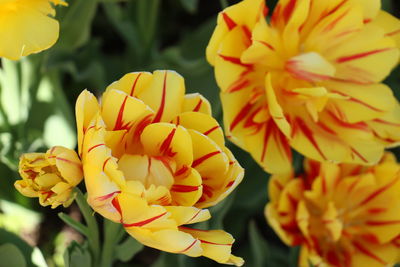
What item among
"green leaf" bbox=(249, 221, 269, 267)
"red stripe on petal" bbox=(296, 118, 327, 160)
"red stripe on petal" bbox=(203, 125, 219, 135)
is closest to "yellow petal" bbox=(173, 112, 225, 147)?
"red stripe on petal" bbox=(203, 125, 219, 135)

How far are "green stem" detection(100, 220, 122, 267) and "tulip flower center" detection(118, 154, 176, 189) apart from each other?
0.09 metres

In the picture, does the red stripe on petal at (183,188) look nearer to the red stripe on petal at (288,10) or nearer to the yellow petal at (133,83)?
the yellow petal at (133,83)

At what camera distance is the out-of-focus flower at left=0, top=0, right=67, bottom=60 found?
61cm

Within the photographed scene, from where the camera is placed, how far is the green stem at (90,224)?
2.00 ft

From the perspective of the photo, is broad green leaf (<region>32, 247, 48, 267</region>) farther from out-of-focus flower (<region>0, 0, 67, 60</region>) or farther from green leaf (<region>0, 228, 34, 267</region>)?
out-of-focus flower (<region>0, 0, 67, 60</region>)

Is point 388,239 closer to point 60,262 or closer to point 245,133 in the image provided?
point 245,133

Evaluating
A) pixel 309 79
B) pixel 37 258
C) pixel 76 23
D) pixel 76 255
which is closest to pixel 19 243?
pixel 37 258

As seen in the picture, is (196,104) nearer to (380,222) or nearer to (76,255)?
(76,255)

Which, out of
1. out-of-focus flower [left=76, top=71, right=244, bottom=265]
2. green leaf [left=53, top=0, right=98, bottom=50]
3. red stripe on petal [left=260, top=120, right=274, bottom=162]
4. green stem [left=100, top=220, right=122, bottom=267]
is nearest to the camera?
out-of-focus flower [left=76, top=71, right=244, bottom=265]

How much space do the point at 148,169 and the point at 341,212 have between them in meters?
0.43

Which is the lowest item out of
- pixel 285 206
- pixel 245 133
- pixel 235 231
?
pixel 235 231

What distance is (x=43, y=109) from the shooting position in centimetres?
101

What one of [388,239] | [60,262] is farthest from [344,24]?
[60,262]

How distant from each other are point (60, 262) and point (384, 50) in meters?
0.54
